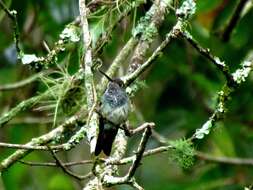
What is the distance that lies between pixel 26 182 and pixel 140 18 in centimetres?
209

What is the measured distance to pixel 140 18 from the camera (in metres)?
3.25

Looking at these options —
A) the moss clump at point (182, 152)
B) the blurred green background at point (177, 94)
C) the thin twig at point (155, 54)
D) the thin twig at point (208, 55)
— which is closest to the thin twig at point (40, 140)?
the thin twig at point (155, 54)

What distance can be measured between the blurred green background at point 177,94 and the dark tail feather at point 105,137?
155cm

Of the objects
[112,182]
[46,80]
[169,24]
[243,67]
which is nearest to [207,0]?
[169,24]

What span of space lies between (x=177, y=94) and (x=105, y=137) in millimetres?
2393

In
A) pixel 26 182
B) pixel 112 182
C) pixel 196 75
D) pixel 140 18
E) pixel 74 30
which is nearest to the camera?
pixel 112 182

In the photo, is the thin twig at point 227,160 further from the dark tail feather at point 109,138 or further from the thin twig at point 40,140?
the dark tail feather at point 109,138

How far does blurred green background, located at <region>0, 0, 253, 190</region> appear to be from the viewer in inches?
173

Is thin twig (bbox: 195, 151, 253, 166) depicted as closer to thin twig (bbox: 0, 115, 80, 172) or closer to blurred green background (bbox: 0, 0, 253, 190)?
blurred green background (bbox: 0, 0, 253, 190)

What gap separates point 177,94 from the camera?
4.90m

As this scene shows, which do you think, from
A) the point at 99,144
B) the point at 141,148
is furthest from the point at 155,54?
the point at 141,148

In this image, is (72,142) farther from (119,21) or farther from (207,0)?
(207,0)

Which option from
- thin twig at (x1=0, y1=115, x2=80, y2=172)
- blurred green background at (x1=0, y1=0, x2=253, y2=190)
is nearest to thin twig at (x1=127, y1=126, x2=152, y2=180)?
thin twig at (x1=0, y1=115, x2=80, y2=172)

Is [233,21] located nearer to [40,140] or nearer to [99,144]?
[40,140]
